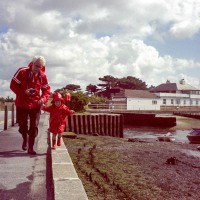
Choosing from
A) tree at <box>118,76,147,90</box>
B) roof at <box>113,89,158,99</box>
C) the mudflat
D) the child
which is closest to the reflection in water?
the mudflat

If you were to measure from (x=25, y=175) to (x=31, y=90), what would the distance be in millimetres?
2042

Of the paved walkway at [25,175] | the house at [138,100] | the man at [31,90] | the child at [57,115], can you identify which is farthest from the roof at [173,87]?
the paved walkway at [25,175]

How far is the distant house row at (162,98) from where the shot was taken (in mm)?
88037

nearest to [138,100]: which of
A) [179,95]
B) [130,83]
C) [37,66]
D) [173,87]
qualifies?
[179,95]

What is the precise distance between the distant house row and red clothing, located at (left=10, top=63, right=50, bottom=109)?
7038 centimetres

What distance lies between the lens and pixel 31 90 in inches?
276

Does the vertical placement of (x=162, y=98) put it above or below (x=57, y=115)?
above

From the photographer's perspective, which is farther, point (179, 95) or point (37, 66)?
point (179, 95)

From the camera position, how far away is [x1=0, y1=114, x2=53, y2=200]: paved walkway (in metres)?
4.47

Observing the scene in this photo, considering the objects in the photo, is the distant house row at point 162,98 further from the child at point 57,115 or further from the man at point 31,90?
the man at point 31,90

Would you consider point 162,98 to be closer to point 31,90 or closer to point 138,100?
point 138,100

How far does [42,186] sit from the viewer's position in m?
4.86

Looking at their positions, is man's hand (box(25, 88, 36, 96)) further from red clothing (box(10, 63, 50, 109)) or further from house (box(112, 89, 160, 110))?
house (box(112, 89, 160, 110))

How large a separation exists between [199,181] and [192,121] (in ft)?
162
